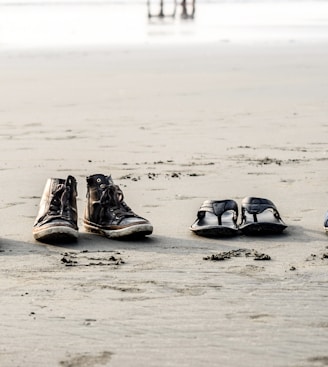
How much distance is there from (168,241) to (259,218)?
589 mm

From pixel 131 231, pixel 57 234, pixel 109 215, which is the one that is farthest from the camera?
pixel 109 215

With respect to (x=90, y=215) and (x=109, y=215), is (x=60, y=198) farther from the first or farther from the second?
(x=109, y=215)

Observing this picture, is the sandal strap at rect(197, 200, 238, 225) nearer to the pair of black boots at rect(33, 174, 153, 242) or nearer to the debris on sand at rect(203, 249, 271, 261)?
the pair of black boots at rect(33, 174, 153, 242)

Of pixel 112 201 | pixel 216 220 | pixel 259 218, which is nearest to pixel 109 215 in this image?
pixel 112 201

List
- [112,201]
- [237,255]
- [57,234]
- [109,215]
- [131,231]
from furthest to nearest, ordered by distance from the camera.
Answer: [112,201]
[109,215]
[131,231]
[57,234]
[237,255]

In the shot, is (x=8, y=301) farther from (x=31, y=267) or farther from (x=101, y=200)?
(x=101, y=200)

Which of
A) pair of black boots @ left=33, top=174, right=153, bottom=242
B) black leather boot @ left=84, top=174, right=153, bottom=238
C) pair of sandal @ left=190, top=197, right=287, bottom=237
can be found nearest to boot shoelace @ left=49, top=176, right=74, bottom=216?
pair of black boots @ left=33, top=174, right=153, bottom=242

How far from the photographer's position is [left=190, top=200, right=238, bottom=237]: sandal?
5.88 m

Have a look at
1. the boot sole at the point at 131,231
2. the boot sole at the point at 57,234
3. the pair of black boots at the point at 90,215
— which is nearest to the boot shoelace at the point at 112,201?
the pair of black boots at the point at 90,215

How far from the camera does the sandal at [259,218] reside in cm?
590

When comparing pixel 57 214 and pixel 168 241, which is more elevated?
pixel 57 214

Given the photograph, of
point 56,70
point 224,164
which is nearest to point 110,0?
point 56,70

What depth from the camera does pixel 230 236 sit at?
5941 mm

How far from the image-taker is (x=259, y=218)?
5992 millimetres
